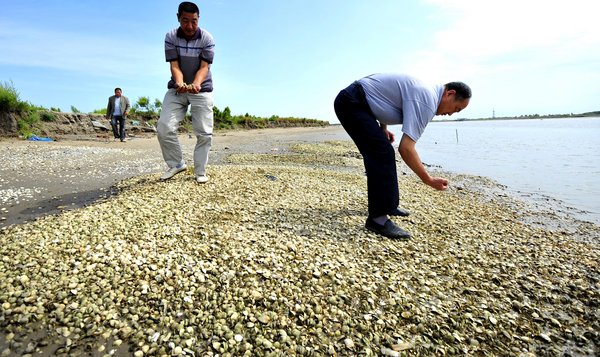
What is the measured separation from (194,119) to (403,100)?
3.56 meters

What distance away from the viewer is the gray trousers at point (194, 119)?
208 inches

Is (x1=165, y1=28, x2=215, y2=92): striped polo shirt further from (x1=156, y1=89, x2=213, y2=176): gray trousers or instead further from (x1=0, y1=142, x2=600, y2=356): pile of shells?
(x1=0, y1=142, x2=600, y2=356): pile of shells

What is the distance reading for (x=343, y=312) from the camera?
2.37 meters

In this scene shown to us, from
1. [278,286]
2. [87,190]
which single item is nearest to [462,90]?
[278,286]

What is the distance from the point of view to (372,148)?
350 centimetres

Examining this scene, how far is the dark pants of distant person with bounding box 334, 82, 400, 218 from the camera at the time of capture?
348cm

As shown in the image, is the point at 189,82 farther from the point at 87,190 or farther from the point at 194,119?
the point at 87,190

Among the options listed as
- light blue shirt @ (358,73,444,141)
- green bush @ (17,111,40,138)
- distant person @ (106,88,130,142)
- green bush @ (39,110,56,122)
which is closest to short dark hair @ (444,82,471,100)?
light blue shirt @ (358,73,444,141)

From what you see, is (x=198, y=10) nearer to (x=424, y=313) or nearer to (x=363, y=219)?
(x=363, y=219)

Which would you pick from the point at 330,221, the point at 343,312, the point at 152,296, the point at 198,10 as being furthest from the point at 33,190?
the point at 343,312

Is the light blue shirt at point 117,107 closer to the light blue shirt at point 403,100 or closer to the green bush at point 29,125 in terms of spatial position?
the green bush at point 29,125

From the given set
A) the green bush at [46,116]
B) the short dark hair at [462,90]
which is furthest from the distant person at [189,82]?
the green bush at [46,116]

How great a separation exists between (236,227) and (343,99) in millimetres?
1914

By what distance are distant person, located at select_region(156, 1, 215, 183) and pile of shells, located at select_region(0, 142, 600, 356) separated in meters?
1.52
